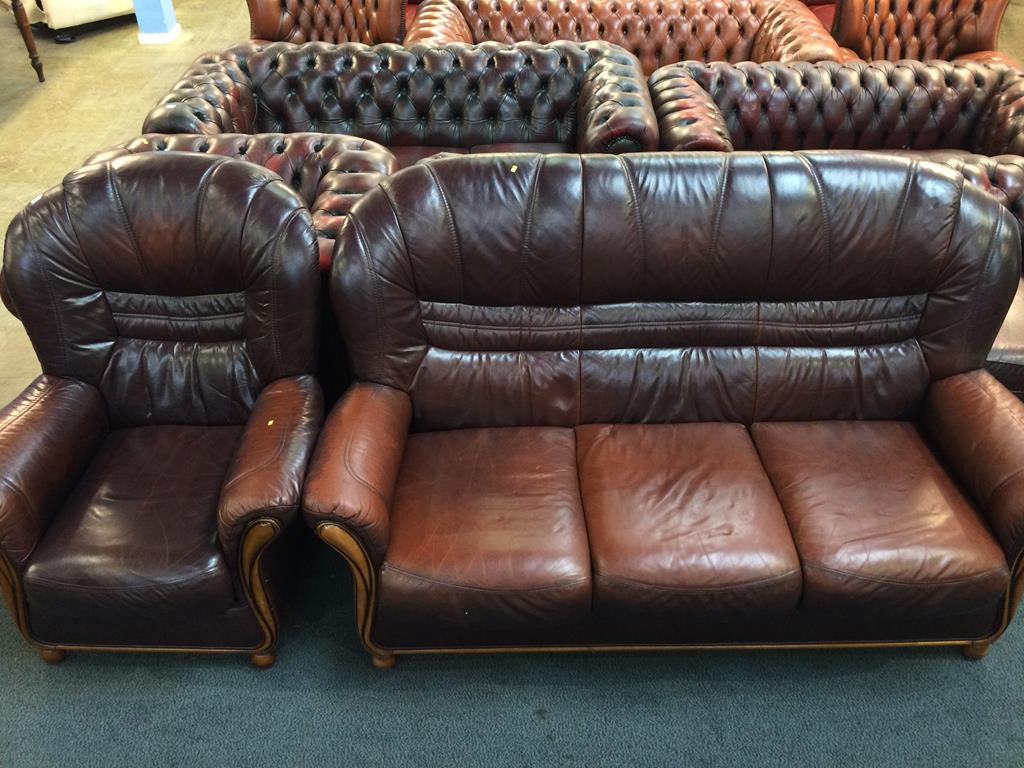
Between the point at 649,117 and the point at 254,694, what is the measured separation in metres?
2.47

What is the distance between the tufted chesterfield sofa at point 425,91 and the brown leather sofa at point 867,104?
1.46 feet

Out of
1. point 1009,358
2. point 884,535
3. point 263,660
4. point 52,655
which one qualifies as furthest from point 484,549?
point 1009,358

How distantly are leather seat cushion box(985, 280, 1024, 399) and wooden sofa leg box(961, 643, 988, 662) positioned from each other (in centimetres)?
90

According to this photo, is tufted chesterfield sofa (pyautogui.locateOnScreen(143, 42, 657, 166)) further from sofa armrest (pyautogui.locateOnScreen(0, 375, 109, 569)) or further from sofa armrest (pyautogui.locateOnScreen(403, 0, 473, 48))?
sofa armrest (pyautogui.locateOnScreen(0, 375, 109, 569))

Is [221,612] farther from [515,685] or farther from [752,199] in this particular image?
[752,199]

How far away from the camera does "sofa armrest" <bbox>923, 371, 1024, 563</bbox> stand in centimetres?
210

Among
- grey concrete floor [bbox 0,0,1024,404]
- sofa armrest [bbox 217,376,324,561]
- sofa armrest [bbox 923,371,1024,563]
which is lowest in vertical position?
grey concrete floor [bbox 0,0,1024,404]

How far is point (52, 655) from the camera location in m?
2.34

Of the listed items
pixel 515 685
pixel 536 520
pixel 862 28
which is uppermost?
pixel 862 28

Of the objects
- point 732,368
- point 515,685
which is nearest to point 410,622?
point 515,685

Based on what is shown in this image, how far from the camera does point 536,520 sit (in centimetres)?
218

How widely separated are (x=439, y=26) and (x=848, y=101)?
2040 mm

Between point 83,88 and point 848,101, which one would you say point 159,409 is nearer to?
point 848,101

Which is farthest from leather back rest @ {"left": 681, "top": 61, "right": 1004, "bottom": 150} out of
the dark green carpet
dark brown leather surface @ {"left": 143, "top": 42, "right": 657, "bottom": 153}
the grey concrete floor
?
the grey concrete floor
